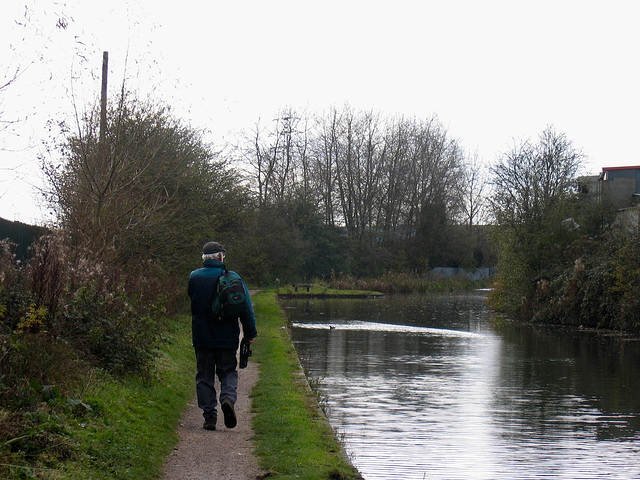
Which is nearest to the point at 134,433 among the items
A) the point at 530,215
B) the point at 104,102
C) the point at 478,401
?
the point at 478,401

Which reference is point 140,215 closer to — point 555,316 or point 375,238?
point 555,316

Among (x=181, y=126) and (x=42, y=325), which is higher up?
(x=181, y=126)

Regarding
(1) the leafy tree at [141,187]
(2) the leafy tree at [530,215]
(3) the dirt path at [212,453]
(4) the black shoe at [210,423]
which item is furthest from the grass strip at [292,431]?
(2) the leafy tree at [530,215]

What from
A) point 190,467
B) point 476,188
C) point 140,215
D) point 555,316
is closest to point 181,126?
point 140,215

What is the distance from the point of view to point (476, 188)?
3130 inches

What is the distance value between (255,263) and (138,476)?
40.0 meters

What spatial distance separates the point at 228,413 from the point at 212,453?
Answer: 3.03 feet

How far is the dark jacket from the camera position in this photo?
7520 millimetres

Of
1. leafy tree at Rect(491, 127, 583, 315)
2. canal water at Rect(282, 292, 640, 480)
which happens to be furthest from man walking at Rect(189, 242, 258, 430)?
leafy tree at Rect(491, 127, 583, 315)

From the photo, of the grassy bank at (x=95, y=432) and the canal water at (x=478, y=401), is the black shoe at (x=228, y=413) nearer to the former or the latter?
the grassy bank at (x=95, y=432)

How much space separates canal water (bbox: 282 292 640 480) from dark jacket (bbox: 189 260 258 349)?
182cm

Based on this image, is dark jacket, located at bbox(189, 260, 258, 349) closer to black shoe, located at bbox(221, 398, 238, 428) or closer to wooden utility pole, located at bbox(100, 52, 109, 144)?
black shoe, located at bbox(221, 398, 238, 428)

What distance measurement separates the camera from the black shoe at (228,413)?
7.50 meters

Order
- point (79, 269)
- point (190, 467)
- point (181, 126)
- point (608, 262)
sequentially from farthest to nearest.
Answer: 1. point (608, 262)
2. point (181, 126)
3. point (79, 269)
4. point (190, 467)
